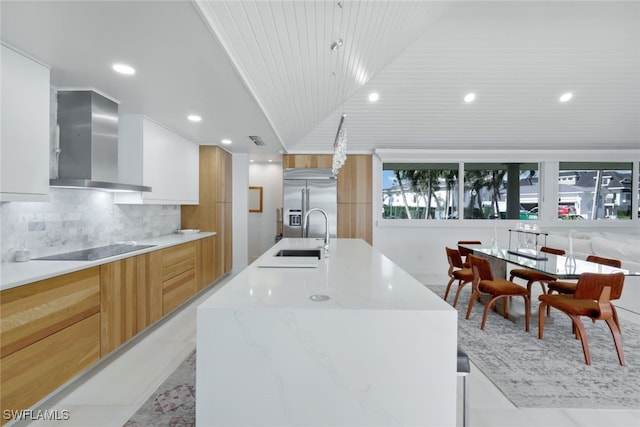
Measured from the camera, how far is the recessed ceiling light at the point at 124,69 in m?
2.30

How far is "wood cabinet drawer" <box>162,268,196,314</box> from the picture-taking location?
11.2 ft

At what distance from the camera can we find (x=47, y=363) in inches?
76.7

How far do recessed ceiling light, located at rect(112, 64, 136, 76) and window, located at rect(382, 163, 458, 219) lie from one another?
472 cm

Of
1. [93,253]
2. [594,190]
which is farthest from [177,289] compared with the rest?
[594,190]

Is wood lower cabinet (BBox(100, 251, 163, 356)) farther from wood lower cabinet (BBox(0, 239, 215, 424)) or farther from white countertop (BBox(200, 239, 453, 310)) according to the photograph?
white countertop (BBox(200, 239, 453, 310))

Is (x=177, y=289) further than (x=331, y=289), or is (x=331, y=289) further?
(x=177, y=289)

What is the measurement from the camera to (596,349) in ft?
9.33

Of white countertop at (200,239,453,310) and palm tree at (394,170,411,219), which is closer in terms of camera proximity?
white countertop at (200,239,453,310)

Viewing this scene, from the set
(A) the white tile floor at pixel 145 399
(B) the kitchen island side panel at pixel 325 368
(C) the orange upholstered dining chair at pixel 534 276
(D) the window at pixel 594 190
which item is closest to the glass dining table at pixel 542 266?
(C) the orange upholstered dining chair at pixel 534 276

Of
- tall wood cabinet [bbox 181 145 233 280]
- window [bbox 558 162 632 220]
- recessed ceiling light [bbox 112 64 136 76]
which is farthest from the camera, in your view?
window [bbox 558 162 632 220]

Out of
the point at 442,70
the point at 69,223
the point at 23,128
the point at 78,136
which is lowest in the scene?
the point at 69,223

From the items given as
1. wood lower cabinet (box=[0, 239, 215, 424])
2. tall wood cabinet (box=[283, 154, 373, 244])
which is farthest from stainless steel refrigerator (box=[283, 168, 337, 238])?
wood lower cabinet (box=[0, 239, 215, 424])

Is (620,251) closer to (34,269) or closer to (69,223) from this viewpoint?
(34,269)

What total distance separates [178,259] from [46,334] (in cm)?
181
